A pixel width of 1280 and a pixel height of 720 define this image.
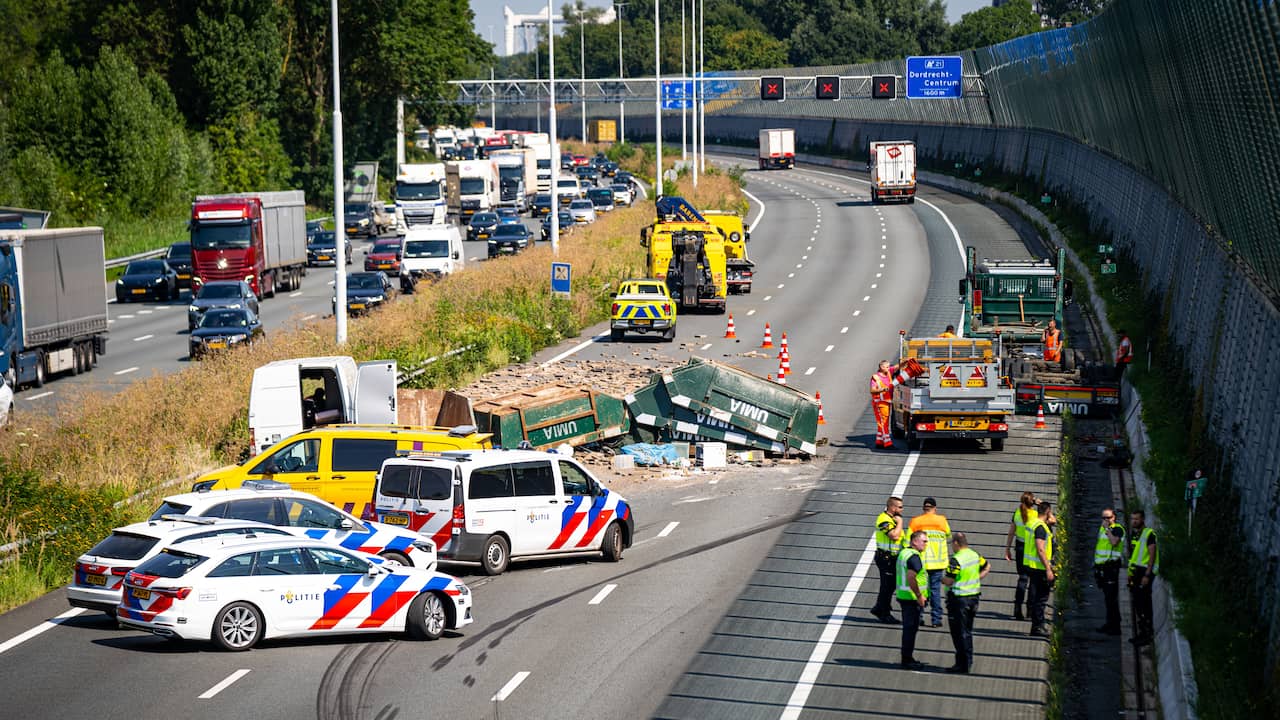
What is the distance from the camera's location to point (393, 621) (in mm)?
18453

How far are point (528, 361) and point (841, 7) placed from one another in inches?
6528

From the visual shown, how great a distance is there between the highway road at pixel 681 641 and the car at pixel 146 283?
122ft

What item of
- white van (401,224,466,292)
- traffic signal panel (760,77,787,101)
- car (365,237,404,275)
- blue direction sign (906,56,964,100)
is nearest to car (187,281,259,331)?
white van (401,224,466,292)

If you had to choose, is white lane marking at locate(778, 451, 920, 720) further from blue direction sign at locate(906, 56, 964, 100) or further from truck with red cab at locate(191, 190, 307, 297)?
blue direction sign at locate(906, 56, 964, 100)

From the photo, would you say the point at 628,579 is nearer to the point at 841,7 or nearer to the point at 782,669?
the point at 782,669

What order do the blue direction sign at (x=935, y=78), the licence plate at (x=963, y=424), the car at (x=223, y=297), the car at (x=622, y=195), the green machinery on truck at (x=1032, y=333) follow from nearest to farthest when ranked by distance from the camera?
the licence plate at (x=963, y=424), the green machinery on truck at (x=1032, y=333), the car at (x=223, y=297), the blue direction sign at (x=935, y=78), the car at (x=622, y=195)

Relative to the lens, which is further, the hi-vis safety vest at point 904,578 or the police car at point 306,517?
the police car at point 306,517

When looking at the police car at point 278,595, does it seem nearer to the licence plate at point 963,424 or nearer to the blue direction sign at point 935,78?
the licence plate at point 963,424

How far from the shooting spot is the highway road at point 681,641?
1592cm

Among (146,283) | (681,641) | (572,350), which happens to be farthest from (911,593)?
(146,283)

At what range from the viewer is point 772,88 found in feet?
354

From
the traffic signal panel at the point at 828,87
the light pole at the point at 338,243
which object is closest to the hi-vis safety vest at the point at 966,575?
the light pole at the point at 338,243

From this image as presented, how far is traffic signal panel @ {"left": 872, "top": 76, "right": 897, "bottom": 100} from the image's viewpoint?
10038 cm

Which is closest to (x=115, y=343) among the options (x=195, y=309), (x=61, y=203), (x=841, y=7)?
(x=195, y=309)
